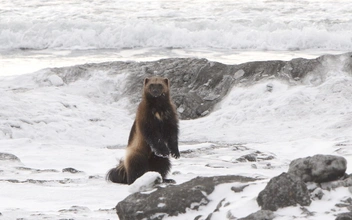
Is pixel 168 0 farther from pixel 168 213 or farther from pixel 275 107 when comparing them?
pixel 168 213

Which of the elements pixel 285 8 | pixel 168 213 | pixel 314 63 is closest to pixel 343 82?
pixel 314 63

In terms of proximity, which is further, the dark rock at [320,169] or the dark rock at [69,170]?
the dark rock at [69,170]

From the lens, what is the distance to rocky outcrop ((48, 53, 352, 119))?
49.0ft

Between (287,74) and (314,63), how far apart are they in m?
0.72

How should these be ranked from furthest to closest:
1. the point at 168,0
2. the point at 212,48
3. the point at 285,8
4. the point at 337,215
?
1. the point at 168,0
2. the point at 285,8
3. the point at 212,48
4. the point at 337,215

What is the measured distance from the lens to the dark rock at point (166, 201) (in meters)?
5.57

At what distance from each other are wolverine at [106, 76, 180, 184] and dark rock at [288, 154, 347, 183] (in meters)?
2.70

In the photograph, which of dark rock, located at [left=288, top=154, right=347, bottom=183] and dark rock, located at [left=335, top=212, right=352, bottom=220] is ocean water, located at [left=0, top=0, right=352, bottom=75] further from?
dark rock, located at [left=335, top=212, right=352, bottom=220]

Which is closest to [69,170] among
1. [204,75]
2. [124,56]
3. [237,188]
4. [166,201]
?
[166,201]

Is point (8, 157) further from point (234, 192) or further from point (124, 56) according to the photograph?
point (124, 56)

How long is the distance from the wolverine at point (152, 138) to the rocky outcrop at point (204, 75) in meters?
6.22

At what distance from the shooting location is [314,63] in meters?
15.3

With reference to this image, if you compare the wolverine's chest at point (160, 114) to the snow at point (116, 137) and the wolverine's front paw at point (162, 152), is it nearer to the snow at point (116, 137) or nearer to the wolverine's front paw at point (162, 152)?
the wolverine's front paw at point (162, 152)

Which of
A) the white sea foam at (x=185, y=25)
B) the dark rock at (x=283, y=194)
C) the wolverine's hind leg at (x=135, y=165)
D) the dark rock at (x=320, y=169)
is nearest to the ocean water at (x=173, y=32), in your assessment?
the white sea foam at (x=185, y=25)
